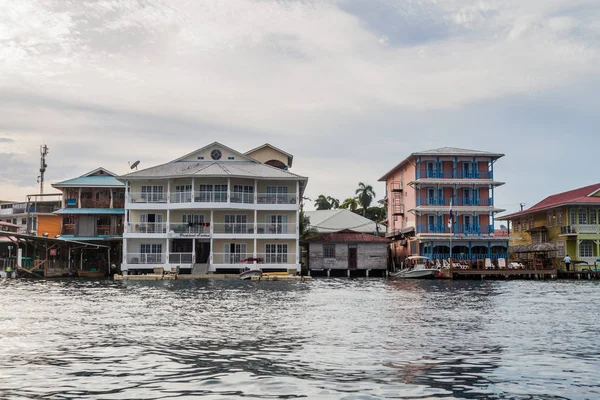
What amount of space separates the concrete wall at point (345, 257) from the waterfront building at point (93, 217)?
17.7 m

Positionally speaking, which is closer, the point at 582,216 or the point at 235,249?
the point at 235,249

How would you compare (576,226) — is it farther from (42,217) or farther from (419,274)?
(42,217)

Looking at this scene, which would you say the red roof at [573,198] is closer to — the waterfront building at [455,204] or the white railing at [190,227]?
the waterfront building at [455,204]

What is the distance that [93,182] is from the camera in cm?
5969

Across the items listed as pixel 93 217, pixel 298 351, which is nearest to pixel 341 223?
pixel 93 217

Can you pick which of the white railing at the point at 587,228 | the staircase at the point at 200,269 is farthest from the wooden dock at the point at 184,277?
the white railing at the point at 587,228

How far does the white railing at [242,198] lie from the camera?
171 feet

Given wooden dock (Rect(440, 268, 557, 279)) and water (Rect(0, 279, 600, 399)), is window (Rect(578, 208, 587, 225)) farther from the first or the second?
water (Rect(0, 279, 600, 399))

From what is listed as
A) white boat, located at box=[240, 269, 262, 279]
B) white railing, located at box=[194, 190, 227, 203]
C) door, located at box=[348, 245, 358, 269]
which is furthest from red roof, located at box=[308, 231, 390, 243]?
white boat, located at box=[240, 269, 262, 279]

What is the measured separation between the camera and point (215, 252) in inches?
2074

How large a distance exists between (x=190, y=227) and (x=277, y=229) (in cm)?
712

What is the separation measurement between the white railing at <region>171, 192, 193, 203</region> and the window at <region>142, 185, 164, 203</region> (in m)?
1.45

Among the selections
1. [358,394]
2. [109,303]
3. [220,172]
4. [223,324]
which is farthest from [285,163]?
Result: [358,394]

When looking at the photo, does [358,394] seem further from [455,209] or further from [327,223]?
[327,223]
